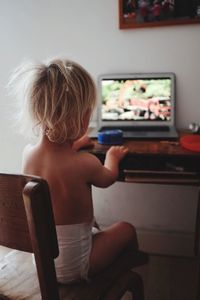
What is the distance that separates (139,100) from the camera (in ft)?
5.14

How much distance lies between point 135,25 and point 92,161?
919 mm

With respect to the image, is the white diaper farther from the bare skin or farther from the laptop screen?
the laptop screen

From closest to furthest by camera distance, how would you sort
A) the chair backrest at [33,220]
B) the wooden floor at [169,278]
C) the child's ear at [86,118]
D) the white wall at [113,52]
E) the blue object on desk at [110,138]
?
the chair backrest at [33,220], the child's ear at [86,118], the blue object on desk at [110,138], the wooden floor at [169,278], the white wall at [113,52]

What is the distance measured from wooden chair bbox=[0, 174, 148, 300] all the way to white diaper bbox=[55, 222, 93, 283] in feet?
0.09

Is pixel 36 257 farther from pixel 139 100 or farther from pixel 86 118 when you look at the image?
pixel 139 100

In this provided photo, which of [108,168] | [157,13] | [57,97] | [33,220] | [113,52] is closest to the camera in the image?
[33,220]

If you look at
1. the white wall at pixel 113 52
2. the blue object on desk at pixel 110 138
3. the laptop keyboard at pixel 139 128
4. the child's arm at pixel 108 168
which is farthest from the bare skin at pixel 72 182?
the white wall at pixel 113 52

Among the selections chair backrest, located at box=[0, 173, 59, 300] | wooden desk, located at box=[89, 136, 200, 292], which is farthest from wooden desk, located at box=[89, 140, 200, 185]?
chair backrest, located at box=[0, 173, 59, 300]

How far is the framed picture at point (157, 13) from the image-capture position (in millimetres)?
1514

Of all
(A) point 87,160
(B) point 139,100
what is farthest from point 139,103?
(A) point 87,160

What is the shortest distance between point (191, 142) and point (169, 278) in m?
0.75

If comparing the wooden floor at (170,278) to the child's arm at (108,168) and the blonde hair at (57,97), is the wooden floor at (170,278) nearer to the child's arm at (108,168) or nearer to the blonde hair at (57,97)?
the child's arm at (108,168)

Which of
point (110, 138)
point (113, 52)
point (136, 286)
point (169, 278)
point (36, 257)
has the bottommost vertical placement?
point (169, 278)

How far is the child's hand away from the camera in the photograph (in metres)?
1.18
